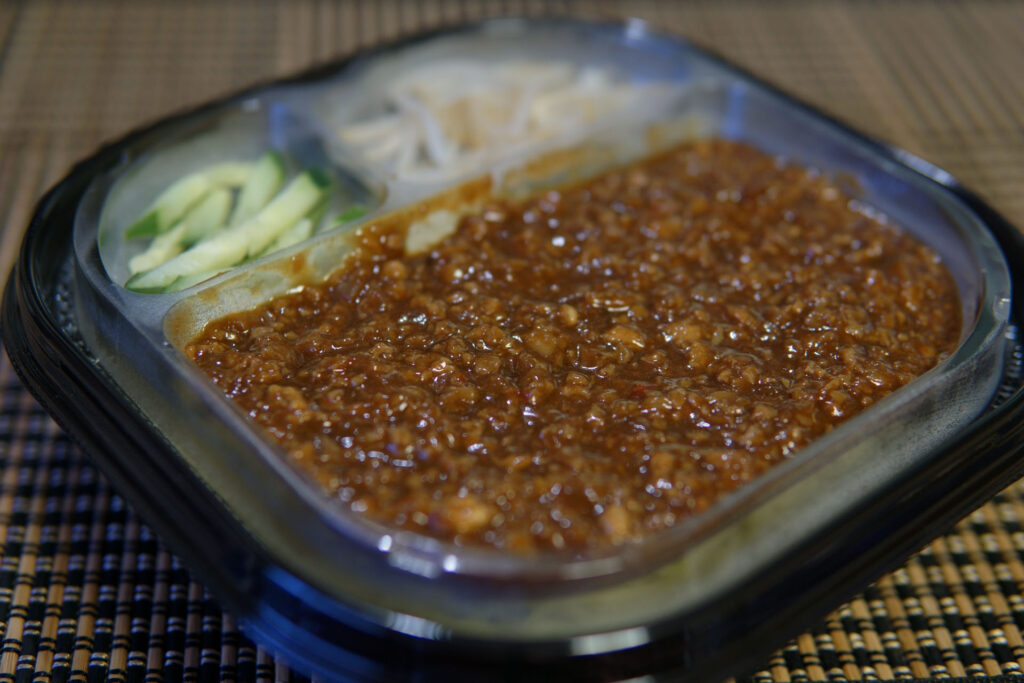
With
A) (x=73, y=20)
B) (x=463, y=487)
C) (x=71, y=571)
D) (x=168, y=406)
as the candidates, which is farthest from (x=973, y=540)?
(x=73, y=20)

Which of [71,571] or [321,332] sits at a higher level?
[321,332]

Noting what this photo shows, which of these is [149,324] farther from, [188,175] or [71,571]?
[188,175]

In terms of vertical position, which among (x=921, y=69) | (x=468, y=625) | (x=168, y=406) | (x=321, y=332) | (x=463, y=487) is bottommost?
(x=468, y=625)

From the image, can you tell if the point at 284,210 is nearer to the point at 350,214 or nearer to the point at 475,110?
the point at 350,214

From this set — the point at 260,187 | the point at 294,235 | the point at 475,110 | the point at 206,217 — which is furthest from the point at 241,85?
the point at 294,235

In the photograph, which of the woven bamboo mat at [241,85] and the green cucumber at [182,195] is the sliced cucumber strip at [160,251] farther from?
the woven bamboo mat at [241,85]

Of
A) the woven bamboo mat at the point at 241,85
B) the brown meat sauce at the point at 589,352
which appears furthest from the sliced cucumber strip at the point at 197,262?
the woven bamboo mat at the point at 241,85
